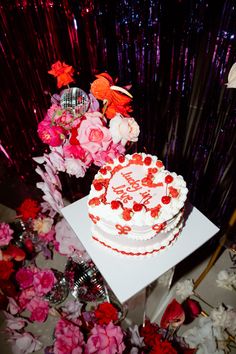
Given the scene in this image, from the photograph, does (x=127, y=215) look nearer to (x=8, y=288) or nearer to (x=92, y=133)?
(x=92, y=133)

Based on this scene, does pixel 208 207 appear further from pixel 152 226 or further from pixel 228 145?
pixel 152 226

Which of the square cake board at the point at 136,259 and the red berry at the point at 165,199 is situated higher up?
the red berry at the point at 165,199

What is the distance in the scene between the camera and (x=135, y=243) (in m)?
1.26

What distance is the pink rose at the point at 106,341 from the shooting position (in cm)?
156

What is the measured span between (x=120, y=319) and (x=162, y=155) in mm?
1230

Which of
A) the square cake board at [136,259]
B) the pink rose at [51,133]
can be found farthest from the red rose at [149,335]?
the pink rose at [51,133]

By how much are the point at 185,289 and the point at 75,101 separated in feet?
5.08

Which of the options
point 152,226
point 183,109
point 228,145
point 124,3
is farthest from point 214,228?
point 124,3

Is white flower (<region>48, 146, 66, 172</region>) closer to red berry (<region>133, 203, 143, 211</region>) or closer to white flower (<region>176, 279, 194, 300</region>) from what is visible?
red berry (<region>133, 203, 143, 211</region>)

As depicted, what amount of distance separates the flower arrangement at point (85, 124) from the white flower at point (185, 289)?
123 centimetres

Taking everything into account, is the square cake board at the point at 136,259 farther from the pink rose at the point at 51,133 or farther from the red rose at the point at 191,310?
the red rose at the point at 191,310

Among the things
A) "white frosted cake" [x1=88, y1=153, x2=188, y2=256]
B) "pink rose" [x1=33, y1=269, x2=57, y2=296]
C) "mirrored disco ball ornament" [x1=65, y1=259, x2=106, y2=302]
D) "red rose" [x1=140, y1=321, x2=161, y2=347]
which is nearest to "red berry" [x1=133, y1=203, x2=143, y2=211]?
"white frosted cake" [x1=88, y1=153, x2=188, y2=256]

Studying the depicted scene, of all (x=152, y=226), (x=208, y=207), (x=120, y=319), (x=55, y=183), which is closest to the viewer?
(x=152, y=226)

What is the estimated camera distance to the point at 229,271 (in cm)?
225
